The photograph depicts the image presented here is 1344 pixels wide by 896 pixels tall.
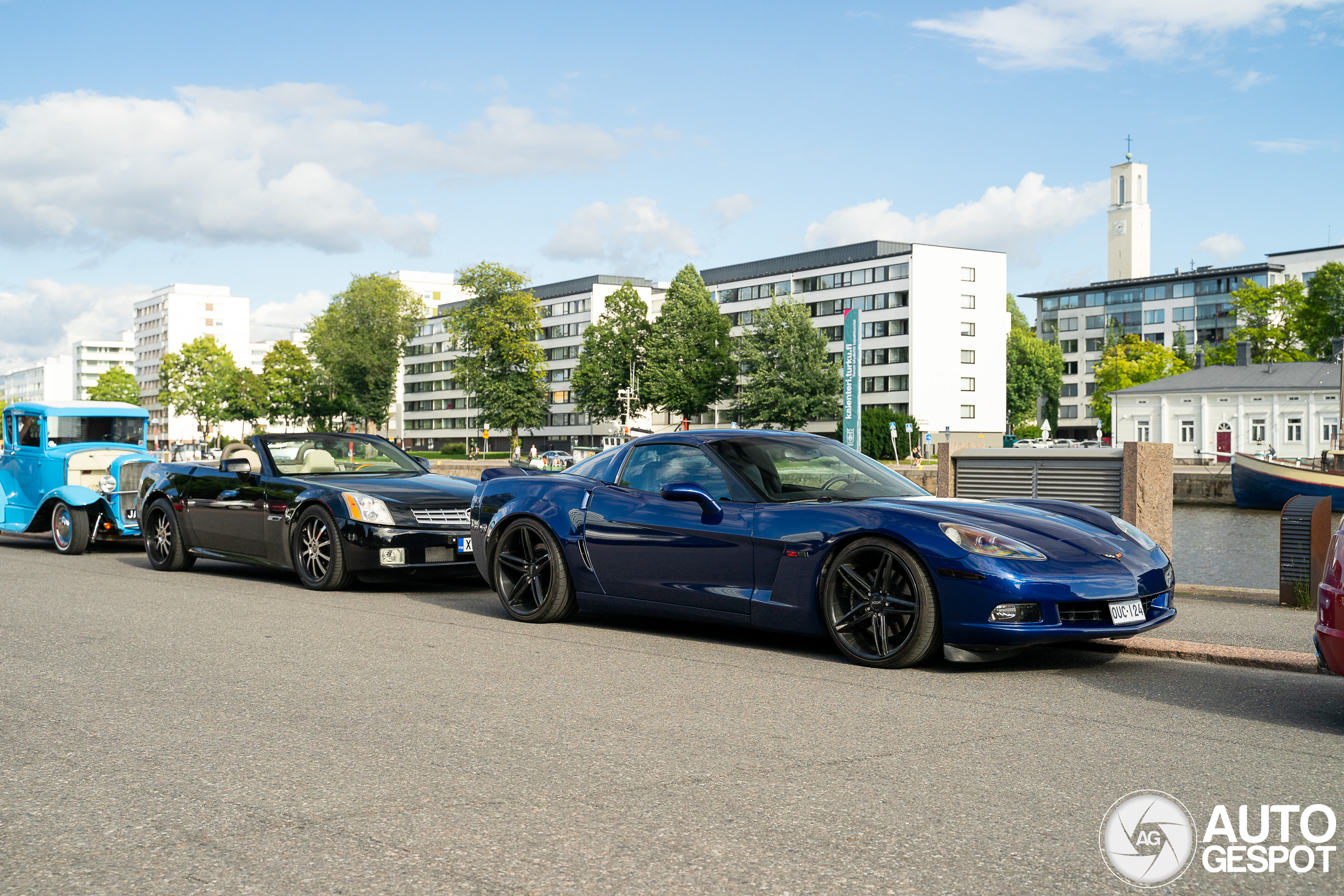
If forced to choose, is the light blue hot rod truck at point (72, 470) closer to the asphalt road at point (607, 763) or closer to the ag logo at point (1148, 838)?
the asphalt road at point (607, 763)

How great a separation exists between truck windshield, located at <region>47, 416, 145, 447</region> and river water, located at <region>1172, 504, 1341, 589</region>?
553 inches

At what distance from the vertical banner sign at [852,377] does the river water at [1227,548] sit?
6035 mm

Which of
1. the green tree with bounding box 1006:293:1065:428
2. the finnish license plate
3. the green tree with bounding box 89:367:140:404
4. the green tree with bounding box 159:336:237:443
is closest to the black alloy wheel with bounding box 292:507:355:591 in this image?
the finnish license plate

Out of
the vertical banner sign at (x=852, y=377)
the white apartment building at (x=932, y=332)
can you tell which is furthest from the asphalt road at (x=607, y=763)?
the white apartment building at (x=932, y=332)

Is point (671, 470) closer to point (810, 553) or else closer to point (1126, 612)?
point (810, 553)

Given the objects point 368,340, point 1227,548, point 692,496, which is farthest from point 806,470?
point 368,340

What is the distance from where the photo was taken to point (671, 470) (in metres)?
8.00

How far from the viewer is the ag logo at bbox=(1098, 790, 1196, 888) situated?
3.34 meters

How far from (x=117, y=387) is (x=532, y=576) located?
13891 cm

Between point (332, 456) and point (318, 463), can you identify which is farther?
point (332, 456)

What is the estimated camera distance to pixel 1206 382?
82.0m

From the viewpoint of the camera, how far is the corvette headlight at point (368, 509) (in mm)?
10562

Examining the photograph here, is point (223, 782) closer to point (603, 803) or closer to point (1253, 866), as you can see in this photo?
point (603, 803)

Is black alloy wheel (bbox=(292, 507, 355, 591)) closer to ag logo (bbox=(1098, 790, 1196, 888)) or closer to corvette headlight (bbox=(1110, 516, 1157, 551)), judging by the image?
corvette headlight (bbox=(1110, 516, 1157, 551))
